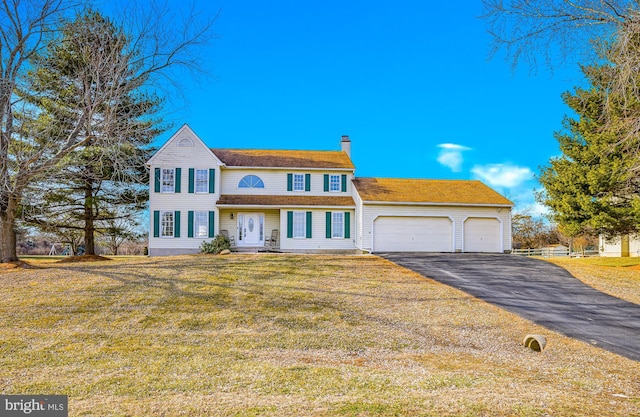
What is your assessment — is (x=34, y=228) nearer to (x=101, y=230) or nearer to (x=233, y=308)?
(x=101, y=230)

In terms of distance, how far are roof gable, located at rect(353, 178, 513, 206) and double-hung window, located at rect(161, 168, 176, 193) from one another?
32.7 feet

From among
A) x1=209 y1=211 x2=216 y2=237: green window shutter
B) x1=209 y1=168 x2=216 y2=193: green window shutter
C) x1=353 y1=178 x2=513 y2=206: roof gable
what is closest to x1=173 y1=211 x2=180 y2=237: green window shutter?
x1=209 y1=211 x2=216 y2=237: green window shutter

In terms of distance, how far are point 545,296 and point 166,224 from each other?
1771 centimetres

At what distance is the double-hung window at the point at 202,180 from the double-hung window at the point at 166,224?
1.96m

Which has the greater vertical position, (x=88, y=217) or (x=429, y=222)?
(x=88, y=217)

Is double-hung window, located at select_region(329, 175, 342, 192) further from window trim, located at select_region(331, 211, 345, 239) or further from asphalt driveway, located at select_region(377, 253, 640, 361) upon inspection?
asphalt driveway, located at select_region(377, 253, 640, 361)

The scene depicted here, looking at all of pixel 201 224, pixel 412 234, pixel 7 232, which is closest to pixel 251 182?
pixel 201 224

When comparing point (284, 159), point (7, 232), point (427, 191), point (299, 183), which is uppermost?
point (284, 159)

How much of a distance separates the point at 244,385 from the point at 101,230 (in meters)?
21.2

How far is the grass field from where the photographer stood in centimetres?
435

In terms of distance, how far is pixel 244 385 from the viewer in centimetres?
501

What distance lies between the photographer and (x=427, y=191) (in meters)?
23.7

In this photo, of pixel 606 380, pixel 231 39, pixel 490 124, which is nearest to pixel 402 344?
pixel 606 380

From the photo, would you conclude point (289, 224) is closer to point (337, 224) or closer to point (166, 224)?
point (337, 224)
